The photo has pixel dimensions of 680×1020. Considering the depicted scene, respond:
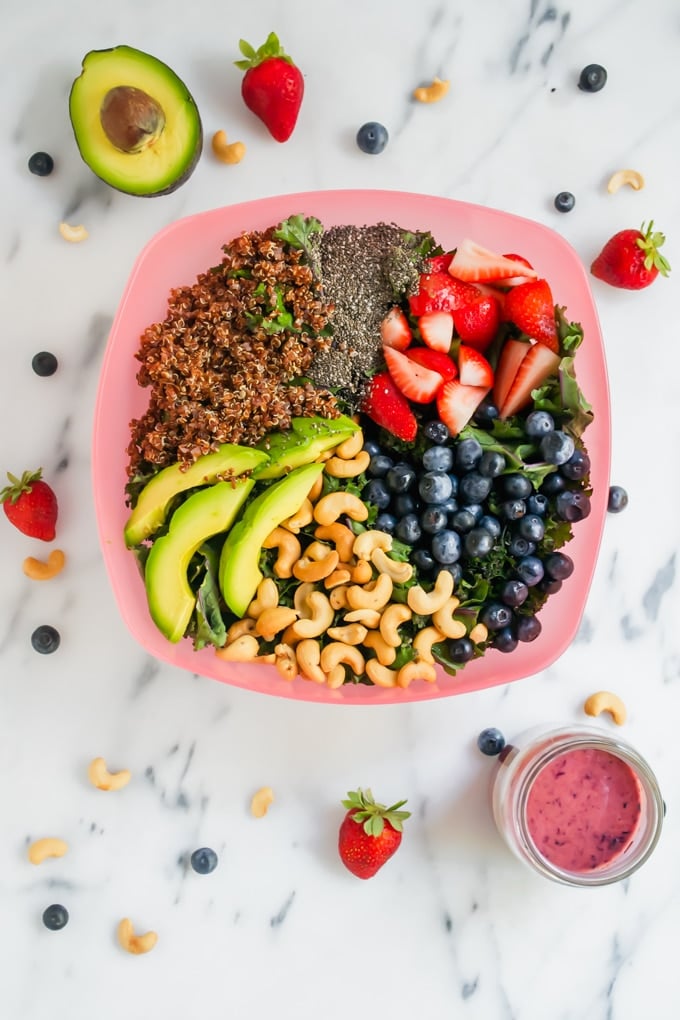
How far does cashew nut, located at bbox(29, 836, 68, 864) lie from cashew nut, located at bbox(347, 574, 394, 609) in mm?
583

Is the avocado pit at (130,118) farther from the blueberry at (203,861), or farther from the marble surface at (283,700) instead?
the blueberry at (203,861)

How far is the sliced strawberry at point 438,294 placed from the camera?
4.06ft

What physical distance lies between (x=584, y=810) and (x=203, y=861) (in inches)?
21.7

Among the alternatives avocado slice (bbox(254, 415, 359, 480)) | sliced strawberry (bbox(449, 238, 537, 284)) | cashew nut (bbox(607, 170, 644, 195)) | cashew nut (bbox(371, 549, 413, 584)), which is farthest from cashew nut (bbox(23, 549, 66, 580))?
cashew nut (bbox(607, 170, 644, 195))

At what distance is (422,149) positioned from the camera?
4.55 feet

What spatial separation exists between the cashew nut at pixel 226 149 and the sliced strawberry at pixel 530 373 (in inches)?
20.1

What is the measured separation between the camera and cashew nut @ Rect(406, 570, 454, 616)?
1.20 metres

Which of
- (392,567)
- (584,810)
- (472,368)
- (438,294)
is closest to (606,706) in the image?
(584,810)

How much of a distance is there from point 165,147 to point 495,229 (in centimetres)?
47

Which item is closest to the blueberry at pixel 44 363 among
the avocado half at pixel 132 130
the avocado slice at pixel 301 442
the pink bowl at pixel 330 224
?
the pink bowl at pixel 330 224

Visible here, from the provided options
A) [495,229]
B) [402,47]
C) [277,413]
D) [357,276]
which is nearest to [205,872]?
[277,413]

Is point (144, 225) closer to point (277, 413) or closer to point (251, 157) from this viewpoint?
point (251, 157)

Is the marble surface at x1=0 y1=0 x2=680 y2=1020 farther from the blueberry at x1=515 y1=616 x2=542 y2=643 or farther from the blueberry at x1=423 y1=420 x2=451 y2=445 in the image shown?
the blueberry at x1=423 y1=420 x2=451 y2=445

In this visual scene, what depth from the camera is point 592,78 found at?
54.6 inches
